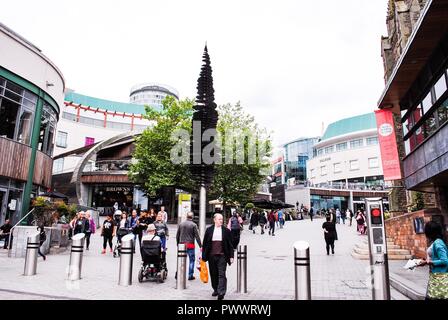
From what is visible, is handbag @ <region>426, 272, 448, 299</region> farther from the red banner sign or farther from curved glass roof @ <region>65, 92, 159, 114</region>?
curved glass roof @ <region>65, 92, 159, 114</region>

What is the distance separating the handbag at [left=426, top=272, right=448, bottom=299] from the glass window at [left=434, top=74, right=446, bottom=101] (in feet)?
22.7

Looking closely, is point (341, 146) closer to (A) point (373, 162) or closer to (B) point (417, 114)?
(A) point (373, 162)

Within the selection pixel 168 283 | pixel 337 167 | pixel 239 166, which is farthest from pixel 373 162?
pixel 168 283

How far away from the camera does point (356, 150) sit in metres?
64.2

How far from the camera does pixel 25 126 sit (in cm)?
1705

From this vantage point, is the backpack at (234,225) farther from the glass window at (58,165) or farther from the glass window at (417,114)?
the glass window at (58,165)

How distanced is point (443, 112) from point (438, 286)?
22.4 feet

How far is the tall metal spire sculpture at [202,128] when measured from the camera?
792 centimetres

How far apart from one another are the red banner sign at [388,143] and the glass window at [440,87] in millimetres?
3981

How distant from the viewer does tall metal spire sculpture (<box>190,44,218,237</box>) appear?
792 centimetres

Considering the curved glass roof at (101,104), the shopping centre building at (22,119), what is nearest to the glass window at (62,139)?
the curved glass roof at (101,104)

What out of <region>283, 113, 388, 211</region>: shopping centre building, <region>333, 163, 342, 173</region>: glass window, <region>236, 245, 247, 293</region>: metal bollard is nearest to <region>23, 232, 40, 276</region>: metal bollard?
<region>236, 245, 247, 293</region>: metal bollard

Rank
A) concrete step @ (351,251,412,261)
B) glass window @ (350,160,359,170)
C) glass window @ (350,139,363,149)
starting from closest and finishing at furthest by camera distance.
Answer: concrete step @ (351,251,412,261), glass window @ (350,160,359,170), glass window @ (350,139,363,149)
